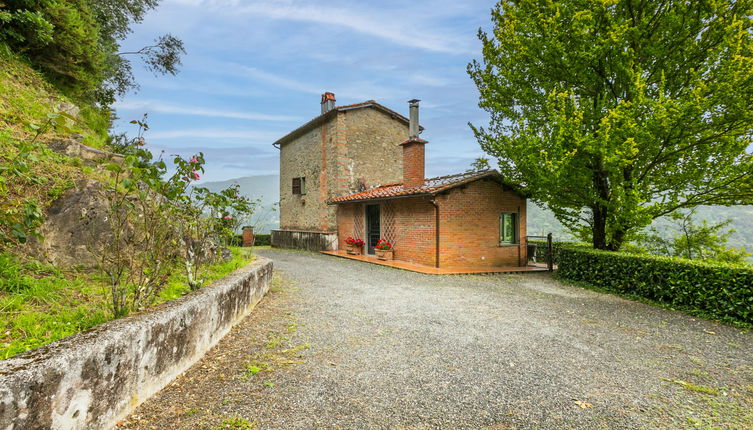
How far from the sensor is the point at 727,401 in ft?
10.6

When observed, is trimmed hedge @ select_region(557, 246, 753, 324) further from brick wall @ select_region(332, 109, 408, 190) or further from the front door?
brick wall @ select_region(332, 109, 408, 190)

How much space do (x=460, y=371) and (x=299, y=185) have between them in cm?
1742

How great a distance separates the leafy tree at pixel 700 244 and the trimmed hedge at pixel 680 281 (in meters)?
5.35

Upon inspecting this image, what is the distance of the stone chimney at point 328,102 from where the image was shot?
65.4ft

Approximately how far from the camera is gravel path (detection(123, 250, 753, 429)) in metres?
2.81

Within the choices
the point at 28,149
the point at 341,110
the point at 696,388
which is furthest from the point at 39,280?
the point at 341,110

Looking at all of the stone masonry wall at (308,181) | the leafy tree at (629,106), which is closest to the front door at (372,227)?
the stone masonry wall at (308,181)

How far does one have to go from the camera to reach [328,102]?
65.7 ft

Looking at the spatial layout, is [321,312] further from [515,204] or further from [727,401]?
[515,204]

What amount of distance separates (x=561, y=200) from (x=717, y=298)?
413 centimetres

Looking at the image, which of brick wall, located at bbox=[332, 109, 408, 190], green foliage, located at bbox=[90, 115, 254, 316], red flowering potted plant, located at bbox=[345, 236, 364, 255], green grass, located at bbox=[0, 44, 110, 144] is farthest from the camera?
brick wall, located at bbox=[332, 109, 408, 190]

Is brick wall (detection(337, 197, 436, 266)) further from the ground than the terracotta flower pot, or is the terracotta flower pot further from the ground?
brick wall (detection(337, 197, 436, 266))

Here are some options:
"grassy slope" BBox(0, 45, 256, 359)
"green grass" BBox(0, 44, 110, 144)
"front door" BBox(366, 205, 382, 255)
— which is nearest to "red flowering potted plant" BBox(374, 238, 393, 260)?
"front door" BBox(366, 205, 382, 255)

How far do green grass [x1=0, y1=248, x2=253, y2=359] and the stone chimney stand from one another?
1741 cm
